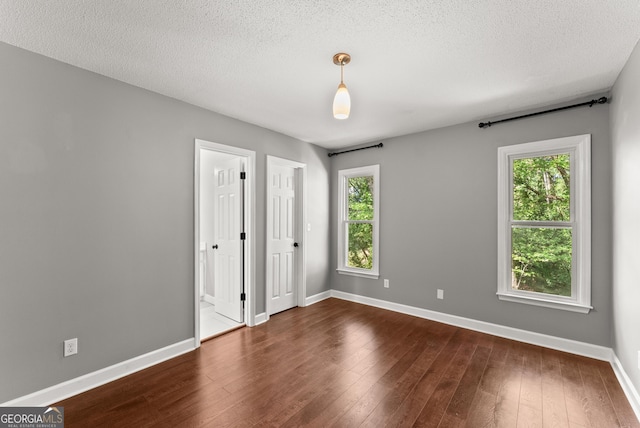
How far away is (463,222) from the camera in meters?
3.59

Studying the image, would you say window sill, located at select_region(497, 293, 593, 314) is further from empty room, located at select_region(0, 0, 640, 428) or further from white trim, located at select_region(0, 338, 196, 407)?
white trim, located at select_region(0, 338, 196, 407)

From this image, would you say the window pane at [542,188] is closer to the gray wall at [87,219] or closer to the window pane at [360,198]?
the window pane at [360,198]

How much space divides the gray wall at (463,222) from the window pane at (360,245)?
0.27m

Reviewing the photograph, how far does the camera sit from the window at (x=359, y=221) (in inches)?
174

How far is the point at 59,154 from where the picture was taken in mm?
2162

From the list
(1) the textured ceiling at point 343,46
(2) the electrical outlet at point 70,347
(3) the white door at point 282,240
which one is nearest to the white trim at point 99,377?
(2) the electrical outlet at point 70,347

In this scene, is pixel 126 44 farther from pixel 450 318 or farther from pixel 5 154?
pixel 450 318

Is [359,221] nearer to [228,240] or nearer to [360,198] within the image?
[360,198]

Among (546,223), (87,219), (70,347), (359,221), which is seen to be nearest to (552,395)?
(546,223)

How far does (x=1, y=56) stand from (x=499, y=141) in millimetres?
4526

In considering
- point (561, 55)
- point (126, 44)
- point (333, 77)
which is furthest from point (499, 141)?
point (126, 44)

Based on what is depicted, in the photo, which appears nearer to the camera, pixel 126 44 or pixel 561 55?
pixel 126 44

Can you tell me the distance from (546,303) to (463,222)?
1185 mm

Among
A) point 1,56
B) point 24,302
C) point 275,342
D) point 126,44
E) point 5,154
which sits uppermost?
point 126,44
